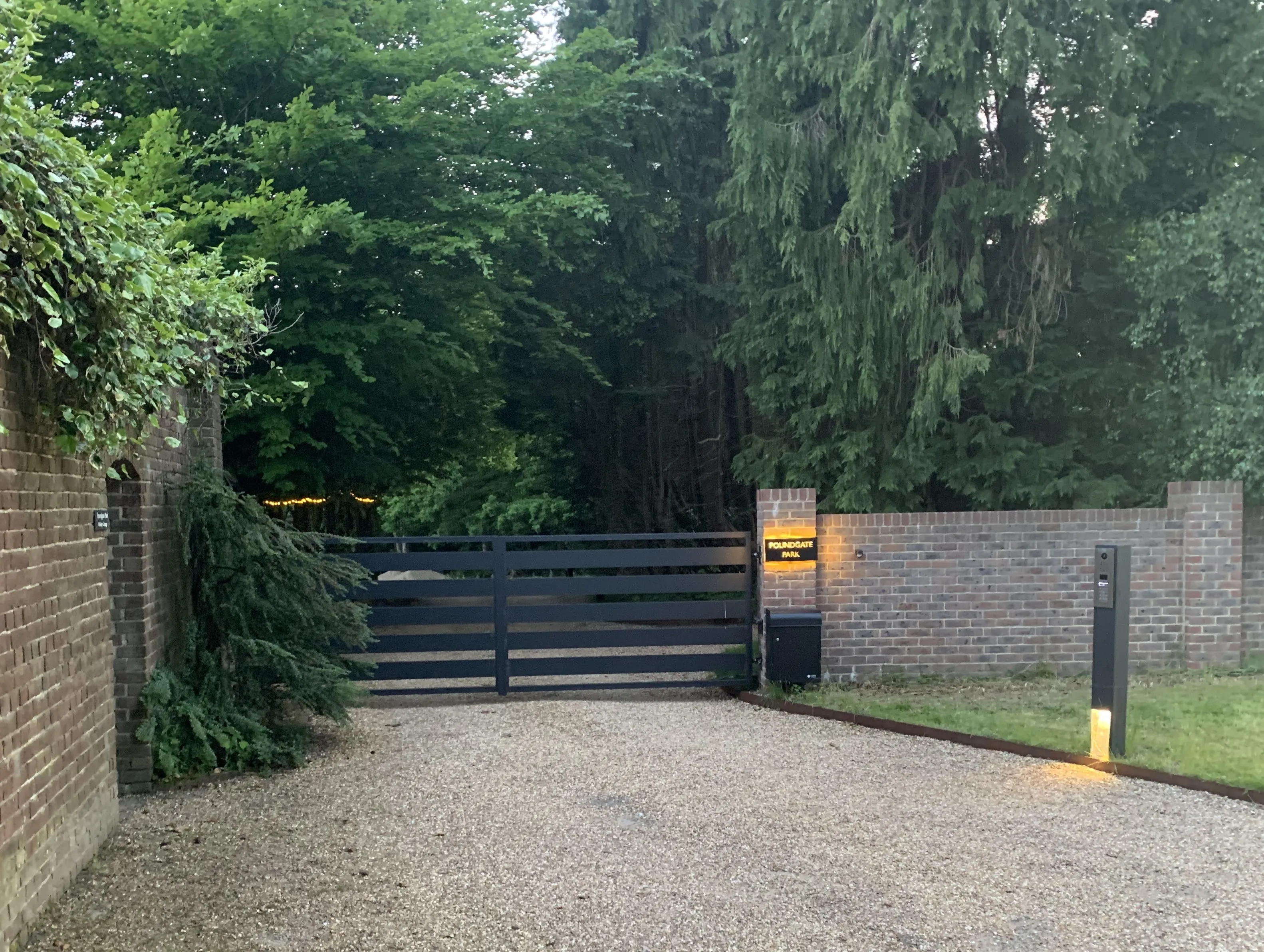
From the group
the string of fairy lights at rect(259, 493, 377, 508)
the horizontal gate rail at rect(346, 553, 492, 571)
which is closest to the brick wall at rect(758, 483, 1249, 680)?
the horizontal gate rail at rect(346, 553, 492, 571)

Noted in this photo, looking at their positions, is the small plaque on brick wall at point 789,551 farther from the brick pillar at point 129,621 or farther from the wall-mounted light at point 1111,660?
the brick pillar at point 129,621

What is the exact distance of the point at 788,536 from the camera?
8.88m

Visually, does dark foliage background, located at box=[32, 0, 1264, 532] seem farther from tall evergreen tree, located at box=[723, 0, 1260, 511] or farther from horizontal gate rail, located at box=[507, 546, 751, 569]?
horizontal gate rail, located at box=[507, 546, 751, 569]

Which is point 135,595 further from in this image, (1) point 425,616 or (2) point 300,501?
(2) point 300,501

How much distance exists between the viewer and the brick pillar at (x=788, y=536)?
29.1 ft

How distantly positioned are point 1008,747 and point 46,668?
5655 mm

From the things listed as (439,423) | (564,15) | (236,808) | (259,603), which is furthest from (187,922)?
(564,15)

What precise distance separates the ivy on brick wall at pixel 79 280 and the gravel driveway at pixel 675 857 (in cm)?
207

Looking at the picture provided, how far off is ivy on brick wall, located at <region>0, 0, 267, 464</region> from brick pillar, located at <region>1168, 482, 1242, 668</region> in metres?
8.45

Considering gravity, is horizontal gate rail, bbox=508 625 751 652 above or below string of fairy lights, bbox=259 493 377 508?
below

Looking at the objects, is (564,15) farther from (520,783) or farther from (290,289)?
(520,783)

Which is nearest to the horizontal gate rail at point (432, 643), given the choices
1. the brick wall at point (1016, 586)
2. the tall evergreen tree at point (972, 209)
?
the brick wall at point (1016, 586)

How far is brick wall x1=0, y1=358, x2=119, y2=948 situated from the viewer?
3.77 m

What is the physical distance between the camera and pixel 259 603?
6.80 metres
